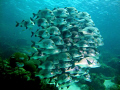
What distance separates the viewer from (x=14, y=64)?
15.0ft

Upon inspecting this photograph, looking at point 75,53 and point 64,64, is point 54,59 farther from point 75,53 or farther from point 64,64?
point 75,53

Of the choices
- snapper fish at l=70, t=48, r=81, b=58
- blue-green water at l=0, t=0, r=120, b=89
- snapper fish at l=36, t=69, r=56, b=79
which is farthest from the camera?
blue-green water at l=0, t=0, r=120, b=89

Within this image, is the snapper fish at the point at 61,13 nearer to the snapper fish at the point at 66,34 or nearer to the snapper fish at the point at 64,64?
the snapper fish at the point at 66,34

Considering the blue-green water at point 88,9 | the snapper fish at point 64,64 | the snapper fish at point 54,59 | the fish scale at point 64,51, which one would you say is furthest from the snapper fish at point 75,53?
the blue-green water at point 88,9

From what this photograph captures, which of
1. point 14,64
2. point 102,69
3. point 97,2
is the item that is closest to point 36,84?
point 14,64

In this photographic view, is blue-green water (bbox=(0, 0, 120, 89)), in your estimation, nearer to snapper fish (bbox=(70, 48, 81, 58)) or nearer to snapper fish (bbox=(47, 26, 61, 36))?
snapper fish (bbox=(47, 26, 61, 36))

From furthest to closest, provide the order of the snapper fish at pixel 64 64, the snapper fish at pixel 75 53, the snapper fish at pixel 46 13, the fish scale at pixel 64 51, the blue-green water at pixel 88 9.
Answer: the blue-green water at pixel 88 9
the snapper fish at pixel 46 13
the snapper fish at pixel 75 53
the snapper fish at pixel 64 64
the fish scale at pixel 64 51

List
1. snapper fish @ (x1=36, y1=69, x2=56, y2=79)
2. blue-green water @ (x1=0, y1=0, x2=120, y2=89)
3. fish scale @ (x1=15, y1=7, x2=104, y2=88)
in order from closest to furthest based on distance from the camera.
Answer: snapper fish @ (x1=36, y1=69, x2=56, y2=79) → fish scale @ (x1=15, y1=7, x2=104, y2=88) → blue-green water @ (x1=0, y1=0, x2=120, y2=89)

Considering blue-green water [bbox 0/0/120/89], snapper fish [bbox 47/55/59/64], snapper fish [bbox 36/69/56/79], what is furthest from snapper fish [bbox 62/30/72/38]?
blue-green water [bbox 0/0/120/89]

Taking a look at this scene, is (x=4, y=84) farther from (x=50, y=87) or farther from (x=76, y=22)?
(x=76, y=22)

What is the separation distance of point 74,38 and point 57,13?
1.79 meters

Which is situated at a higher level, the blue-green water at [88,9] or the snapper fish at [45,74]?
the blue-green water at [88,9]

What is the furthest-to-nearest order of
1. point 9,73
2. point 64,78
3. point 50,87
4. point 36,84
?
1. point 50,87
2. point 64,78
3. point 36,84
4. point 9,73

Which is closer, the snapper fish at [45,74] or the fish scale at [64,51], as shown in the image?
the snapper fish at [45,74]
